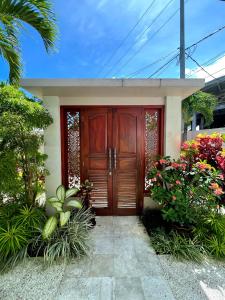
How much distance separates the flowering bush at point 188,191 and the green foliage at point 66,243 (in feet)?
4.82

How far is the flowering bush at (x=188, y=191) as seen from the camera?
122 inches

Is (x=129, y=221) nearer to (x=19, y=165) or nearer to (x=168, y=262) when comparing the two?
(x=168, y=262)

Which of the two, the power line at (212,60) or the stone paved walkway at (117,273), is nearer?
the stone paved walkway at (117,273)

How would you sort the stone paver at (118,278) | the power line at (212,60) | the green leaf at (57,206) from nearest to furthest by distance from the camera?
the stone paver at (118,278) → the green leaf at (57,206) → the power line at (212,60)

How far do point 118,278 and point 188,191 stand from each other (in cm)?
184

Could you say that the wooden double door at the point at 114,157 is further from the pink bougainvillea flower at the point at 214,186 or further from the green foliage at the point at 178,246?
the pink bougainvillea flower at the point at 214,186

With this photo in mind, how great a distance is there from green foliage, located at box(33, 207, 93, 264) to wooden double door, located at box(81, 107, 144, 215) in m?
1.19

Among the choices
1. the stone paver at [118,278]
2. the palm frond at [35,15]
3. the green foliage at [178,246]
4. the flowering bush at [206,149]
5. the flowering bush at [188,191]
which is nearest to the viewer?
the stone paver at [118,278]

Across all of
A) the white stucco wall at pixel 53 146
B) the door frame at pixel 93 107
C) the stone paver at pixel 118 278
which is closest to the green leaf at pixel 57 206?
the stone paver at pixel 118 278

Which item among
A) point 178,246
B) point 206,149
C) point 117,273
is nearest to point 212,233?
point 178,246

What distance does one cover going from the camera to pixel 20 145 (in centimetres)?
319

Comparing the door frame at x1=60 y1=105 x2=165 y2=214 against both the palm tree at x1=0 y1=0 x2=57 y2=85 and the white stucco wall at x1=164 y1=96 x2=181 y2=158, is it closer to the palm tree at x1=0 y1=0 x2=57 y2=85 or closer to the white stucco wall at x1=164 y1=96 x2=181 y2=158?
the white stucco wall at x1=164 y1=96 x2=181 y2=158

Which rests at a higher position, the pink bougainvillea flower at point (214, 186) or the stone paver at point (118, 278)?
the pink bougainvillea flower at point (214, 186)

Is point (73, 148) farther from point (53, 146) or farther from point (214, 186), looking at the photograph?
point (214, 186)
